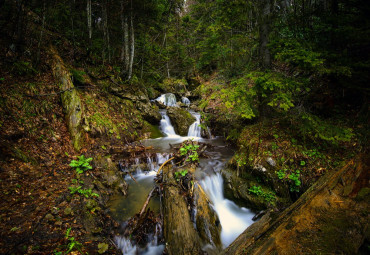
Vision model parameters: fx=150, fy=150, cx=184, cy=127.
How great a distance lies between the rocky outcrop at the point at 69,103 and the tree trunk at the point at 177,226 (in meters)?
4.12

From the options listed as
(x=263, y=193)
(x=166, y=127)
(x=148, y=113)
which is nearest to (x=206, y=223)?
(x=263, y=193)

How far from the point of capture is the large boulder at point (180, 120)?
10.7 m

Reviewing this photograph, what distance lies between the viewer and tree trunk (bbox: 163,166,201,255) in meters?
3.09

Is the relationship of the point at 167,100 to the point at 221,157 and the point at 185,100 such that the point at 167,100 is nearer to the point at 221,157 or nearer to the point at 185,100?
the point at 185,100

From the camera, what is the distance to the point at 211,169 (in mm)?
5984

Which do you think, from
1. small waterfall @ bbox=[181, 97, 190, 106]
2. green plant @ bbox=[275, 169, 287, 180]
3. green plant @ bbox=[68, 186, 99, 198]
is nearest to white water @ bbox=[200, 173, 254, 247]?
green plant @ bbox=[275, 169, 287, 180]

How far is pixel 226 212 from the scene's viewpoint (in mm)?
4809

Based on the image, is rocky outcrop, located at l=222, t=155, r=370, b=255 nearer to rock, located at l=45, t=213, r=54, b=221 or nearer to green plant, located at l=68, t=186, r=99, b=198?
rock, located at l=45, t=213, r=54, b=221

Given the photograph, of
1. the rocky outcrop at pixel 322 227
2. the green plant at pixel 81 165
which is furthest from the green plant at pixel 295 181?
the green plant at pixel 81 165

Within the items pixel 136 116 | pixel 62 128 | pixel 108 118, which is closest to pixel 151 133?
pixel 136 116

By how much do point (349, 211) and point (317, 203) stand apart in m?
0.36

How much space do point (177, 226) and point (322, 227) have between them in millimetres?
2639

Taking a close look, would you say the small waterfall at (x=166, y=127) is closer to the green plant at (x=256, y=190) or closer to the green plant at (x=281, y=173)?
the green plant at (x=256, y=190)

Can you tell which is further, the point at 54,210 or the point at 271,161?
the point at 271,161
